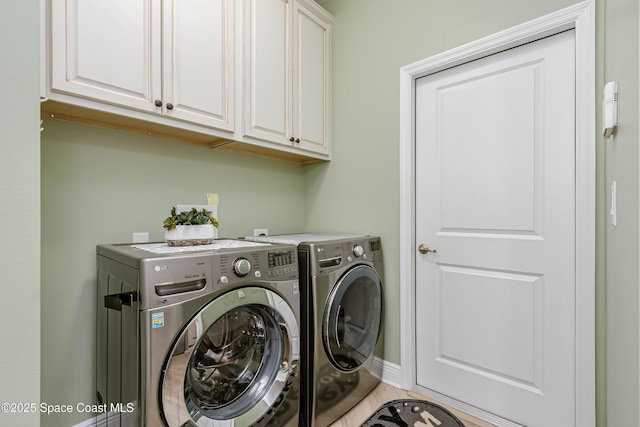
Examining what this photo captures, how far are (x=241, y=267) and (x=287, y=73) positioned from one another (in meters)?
1.40

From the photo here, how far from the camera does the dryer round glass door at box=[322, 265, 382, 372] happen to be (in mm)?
1620

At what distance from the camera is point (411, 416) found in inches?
66.5

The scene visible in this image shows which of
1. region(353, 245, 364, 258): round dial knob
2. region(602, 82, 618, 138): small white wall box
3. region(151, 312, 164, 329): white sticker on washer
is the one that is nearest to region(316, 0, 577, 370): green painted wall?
region(353, 245, 364, 258): round dial knob

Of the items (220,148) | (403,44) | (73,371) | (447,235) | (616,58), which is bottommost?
(73,371)

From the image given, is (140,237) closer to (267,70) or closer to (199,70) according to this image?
(199,70)

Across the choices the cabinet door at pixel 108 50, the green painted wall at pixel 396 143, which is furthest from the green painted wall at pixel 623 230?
the cabinet door at pixel 108 50

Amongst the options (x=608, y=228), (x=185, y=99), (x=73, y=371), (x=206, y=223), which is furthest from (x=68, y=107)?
(x=608, y=228)

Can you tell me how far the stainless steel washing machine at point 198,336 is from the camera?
1023 millimetres

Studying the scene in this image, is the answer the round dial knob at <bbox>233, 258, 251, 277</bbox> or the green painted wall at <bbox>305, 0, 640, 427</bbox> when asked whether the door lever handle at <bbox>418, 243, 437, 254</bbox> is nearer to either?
the green painted wall at <bbox>305, 0, 640, 427</bbox>

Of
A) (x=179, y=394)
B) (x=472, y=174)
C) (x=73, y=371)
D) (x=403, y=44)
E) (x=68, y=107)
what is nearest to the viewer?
(x=179, y=394)

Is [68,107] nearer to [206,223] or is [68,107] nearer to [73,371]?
[206,223]

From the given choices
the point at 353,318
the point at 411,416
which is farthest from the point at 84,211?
the point at 411,416

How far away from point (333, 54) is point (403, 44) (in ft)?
1.95

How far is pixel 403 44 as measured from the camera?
1.98 meters
